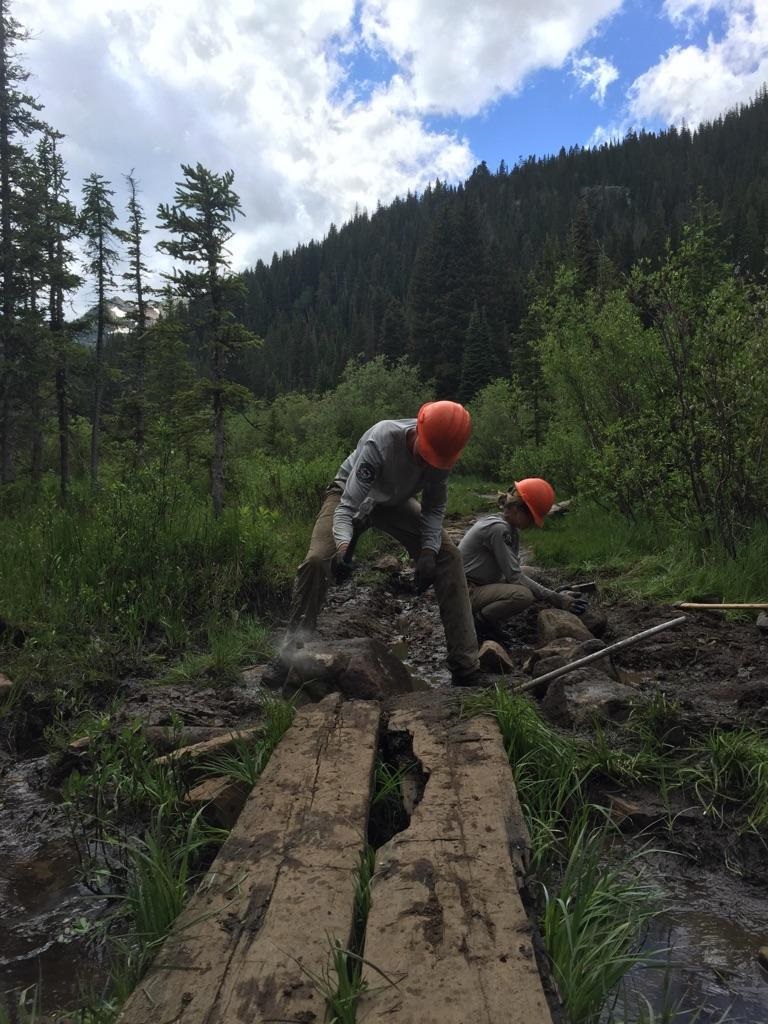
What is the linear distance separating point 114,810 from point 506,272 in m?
65.1

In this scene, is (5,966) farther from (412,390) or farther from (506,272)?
(506,272)

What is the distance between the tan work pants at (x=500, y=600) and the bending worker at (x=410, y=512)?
1117mm

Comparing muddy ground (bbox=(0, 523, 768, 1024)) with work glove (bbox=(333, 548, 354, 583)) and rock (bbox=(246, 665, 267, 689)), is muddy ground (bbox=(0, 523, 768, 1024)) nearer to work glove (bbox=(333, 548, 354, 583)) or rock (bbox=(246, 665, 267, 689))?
rock (bbox=(246, 665, 267, 689))

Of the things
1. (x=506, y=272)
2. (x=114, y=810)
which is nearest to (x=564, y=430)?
(x=114, y=810)

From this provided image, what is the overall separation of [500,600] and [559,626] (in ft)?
2.14

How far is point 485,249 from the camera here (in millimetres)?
59750

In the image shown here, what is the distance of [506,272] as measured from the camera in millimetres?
61688

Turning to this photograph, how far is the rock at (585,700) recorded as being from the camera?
3.46 metres

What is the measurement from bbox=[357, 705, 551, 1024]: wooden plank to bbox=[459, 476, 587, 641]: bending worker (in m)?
3.04

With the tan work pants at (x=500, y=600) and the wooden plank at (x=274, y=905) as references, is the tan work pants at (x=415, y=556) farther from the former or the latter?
the wooden plank at (x=274, y=905)

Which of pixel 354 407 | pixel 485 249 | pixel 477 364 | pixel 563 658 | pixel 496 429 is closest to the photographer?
pixel 563 658

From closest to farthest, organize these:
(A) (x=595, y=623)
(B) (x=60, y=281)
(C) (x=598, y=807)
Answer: (C) (x=598, y=807)
(A) (x=595, y=623)
(B) (x=60, y=281)

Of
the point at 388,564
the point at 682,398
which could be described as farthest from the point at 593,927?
the point at 388,564

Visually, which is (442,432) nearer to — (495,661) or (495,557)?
(495,661)
